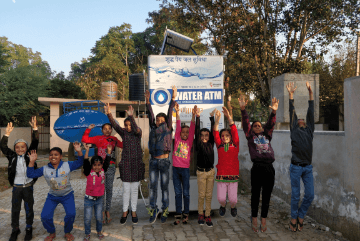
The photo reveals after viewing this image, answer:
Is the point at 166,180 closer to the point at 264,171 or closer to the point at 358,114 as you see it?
the point at 264,171

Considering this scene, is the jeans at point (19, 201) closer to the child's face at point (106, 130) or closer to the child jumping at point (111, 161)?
the child jumping at point (111, 161)

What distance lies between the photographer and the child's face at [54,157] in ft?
13.5

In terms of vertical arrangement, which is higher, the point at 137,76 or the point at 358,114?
the point at 137,76

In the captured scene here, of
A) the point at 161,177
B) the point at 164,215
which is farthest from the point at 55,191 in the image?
the point at 164,215

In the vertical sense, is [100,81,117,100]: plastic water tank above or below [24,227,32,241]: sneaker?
above

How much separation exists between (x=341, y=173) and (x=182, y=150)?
8.19 feet

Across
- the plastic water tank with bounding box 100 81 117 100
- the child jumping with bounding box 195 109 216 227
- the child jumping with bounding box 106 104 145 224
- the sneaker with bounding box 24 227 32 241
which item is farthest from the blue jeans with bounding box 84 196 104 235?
the plastic water tank with bounding box 100 81 117 100

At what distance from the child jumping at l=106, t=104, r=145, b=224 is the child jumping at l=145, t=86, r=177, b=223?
0.23m

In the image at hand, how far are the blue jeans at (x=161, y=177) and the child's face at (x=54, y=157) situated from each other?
1492 mm

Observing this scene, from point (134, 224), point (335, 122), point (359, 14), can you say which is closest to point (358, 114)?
point (134, 224)

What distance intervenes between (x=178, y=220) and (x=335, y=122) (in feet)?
69.5

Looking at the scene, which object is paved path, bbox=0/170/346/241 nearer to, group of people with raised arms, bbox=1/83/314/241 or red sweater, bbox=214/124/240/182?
group of people with raised arms, bbox=1/83/314/241

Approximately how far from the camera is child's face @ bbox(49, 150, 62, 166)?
4102mm

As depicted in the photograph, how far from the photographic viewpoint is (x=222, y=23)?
46.1 ft
